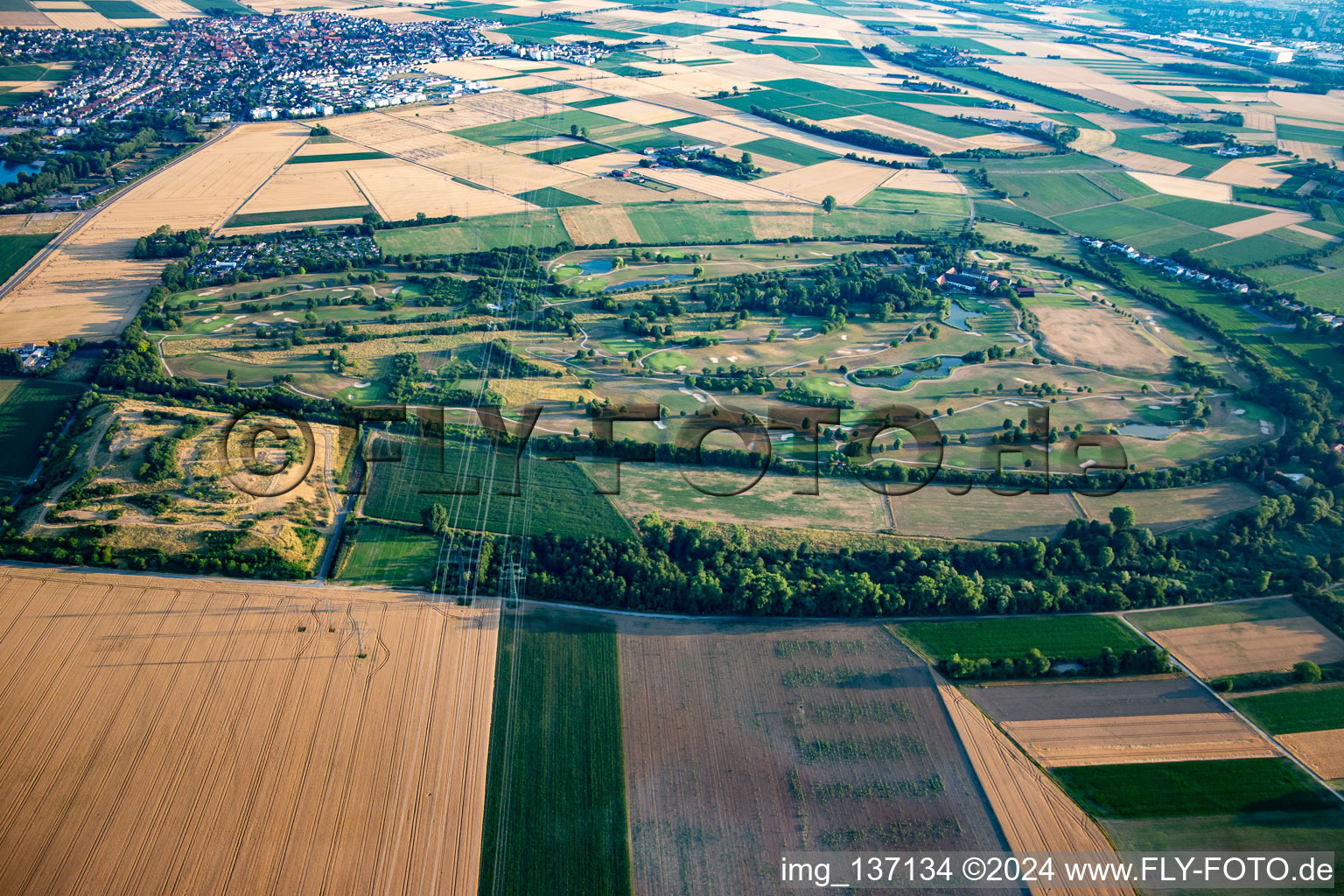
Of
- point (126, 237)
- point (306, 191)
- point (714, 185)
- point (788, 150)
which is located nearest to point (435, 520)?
point (126, 237)

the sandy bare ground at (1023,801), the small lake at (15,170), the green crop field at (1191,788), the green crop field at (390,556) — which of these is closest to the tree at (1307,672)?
the green crop field at (1191,788)

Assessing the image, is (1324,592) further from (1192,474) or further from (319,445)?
(319,445)

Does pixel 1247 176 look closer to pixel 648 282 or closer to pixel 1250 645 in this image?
pixel 648 282

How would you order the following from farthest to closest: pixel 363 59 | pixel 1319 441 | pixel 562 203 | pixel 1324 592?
pixel 363 59 → pixel 562 203 → pixel 1319 441 → pixel 1324 592

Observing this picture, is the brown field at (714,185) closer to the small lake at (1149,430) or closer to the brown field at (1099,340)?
the brown field at (1099,340)

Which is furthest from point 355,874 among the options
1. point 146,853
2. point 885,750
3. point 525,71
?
point 525,71
